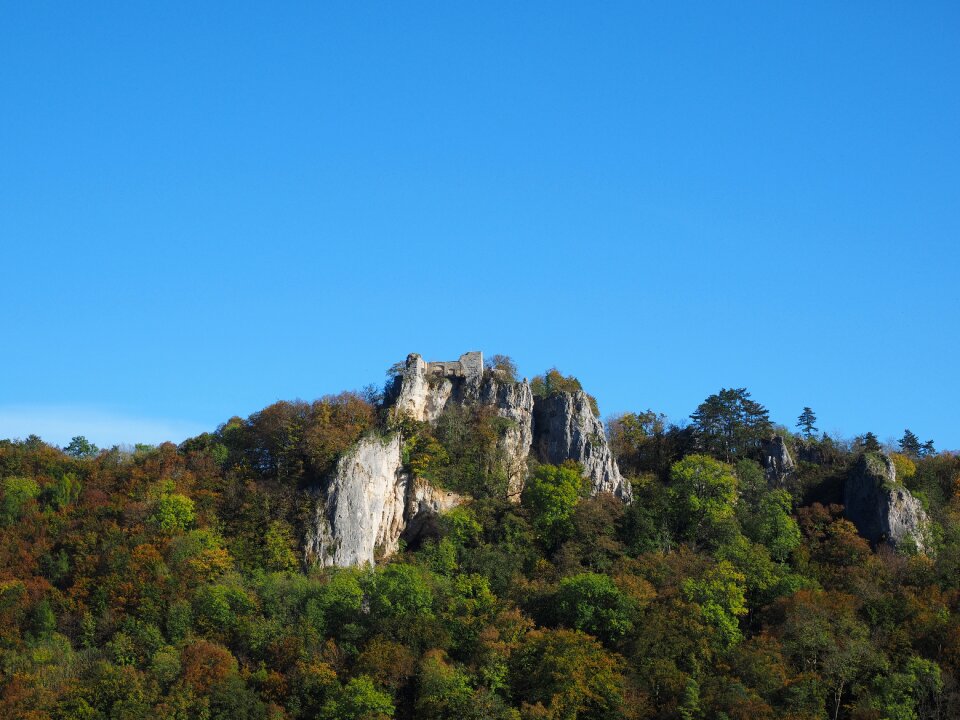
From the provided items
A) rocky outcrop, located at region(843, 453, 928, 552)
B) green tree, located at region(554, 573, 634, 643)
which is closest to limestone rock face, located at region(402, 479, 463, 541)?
green tree, located at region(554, 573, 634, 643)

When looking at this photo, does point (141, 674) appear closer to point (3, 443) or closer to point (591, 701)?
point (591, 701)

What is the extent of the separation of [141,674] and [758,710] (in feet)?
75.8

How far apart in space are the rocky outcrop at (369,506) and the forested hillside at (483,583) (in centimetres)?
51

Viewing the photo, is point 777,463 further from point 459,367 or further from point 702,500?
point 459,367

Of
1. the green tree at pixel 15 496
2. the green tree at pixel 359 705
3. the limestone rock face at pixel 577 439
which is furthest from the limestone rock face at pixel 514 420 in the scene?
the green tree at pixel 15 496

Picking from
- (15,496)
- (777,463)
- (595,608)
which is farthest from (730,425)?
(15,496)

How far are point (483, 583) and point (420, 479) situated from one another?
7.46 m

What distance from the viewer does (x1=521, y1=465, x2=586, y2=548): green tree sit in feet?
238

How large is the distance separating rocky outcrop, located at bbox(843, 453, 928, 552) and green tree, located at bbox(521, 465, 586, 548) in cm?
1297

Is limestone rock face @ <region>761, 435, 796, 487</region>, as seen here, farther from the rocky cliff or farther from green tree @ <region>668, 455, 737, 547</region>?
the rocky cliff

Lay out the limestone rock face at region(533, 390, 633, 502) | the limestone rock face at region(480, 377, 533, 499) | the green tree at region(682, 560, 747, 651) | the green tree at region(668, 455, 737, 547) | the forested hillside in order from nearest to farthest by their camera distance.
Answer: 1. the forested hillside
2. the green tree at region(682, 560, 747, 651)
3. the green tree at region(668, 455, 737, 547)
4. the limestone rock face at region(480, 377, 533, 499)
5. the limestone rock face at region(533, 390, 633, 502)

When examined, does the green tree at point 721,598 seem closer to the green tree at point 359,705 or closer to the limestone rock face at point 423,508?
the limestone rock face at point 423,508

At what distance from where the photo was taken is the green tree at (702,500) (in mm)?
73562

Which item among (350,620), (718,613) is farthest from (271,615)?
(718,613)
